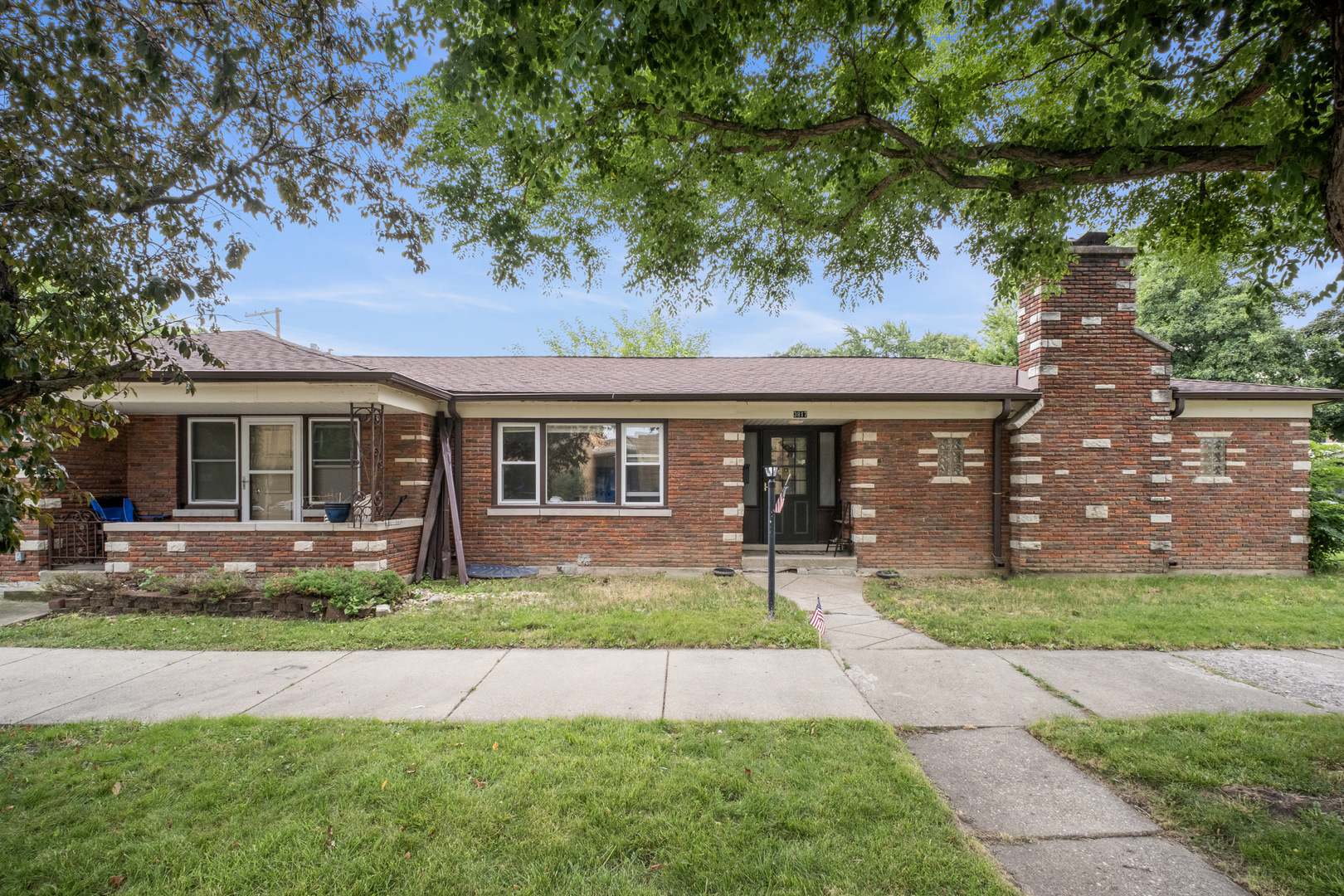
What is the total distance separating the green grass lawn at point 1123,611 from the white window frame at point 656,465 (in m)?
3.77

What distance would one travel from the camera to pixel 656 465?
35.9 feet

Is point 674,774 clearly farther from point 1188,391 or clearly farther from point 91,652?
point 1188,391

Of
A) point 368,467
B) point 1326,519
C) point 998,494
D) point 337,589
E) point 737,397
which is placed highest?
point 737,397

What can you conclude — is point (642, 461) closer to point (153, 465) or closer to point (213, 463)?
point (213, 463)

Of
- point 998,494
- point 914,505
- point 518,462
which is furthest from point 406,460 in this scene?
point 998,494

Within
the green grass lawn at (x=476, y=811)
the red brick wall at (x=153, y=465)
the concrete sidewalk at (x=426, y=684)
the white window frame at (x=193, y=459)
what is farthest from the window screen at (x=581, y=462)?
the green grass lawn at (x=476, y=811)

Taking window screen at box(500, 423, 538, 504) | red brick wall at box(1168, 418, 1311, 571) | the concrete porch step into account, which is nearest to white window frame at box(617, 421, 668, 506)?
window screen at box(500, 423, 538, 504)

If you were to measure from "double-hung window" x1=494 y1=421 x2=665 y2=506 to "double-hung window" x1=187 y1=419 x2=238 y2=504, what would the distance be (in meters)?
4.58

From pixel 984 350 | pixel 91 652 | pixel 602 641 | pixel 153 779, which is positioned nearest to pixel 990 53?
pixel 602 641

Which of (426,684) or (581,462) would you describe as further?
(581,462)

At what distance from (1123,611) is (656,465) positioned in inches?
277

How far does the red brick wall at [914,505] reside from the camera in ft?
35.4

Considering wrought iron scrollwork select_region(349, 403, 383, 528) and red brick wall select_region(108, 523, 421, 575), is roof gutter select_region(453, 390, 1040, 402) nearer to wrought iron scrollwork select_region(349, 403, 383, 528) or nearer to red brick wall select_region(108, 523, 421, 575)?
wrought iron scrollwork select_region(349, 403, 383, 528)

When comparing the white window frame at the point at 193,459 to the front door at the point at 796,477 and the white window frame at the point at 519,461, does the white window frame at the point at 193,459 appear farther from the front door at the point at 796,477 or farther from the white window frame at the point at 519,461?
the front door at the point at 796,477
